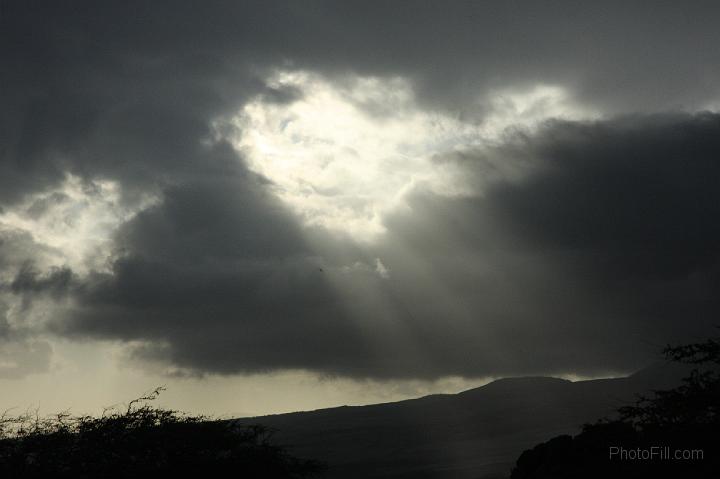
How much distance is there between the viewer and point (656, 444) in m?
27.0

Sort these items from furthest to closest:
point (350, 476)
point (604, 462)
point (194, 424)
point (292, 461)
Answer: point (350, 476), point (292, 461), point (194, 424), point (604, 462)

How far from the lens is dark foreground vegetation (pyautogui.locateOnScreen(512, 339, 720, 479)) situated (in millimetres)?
25297

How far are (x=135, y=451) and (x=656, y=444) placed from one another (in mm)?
29586

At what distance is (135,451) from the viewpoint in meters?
42.7

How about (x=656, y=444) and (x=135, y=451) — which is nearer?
(x=656, y=444)

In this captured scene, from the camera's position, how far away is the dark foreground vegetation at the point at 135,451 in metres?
40.3

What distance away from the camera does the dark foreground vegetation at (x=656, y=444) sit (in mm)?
25297

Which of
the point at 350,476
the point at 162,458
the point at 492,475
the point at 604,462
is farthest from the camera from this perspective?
the point at 350,476

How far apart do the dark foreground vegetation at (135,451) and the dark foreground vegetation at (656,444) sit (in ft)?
60.7

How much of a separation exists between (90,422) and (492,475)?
123231 mm

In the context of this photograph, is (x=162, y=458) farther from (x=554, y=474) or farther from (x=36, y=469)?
(x=554, y=474)

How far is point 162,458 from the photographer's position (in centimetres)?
4281

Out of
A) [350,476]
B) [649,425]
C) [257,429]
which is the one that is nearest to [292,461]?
[257,429]

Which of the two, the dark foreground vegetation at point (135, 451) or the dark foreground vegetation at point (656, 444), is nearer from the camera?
the dark foreground vegetation at point (656, 444)
